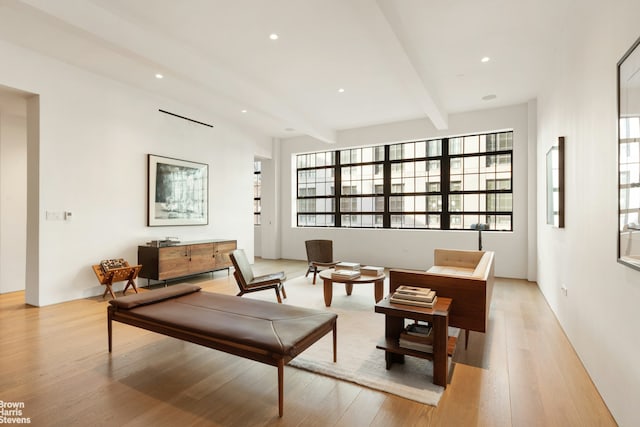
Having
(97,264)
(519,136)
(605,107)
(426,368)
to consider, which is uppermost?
(519,136)

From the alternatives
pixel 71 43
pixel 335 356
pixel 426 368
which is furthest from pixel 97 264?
pixel 426 368

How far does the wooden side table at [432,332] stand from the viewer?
223 cm

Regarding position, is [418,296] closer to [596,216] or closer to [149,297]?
[596,216]

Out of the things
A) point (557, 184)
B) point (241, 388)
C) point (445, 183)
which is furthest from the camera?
point (445, 183)

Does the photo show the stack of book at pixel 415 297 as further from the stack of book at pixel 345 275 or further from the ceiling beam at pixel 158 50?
the ceiling beam at pixel 158 50

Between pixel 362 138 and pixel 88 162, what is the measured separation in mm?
5381

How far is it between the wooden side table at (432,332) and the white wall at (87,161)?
438 cm

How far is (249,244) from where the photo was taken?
7602 millimetres

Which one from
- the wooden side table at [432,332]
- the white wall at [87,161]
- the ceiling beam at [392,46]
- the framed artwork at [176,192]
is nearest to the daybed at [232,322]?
the wooden side table at [432,332]

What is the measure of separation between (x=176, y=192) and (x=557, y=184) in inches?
225

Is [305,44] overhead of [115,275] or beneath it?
overhead

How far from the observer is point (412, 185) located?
7234 mm

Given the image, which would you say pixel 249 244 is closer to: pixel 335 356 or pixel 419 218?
pixel 419 218

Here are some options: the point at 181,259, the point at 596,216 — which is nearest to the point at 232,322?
the point at 596,216
